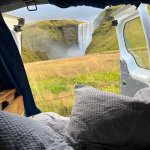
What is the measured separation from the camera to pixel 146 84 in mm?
2951

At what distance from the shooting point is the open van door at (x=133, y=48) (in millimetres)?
2902

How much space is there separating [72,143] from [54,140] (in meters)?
0.15

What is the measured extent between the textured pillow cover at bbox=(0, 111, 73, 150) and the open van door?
63.6 inches

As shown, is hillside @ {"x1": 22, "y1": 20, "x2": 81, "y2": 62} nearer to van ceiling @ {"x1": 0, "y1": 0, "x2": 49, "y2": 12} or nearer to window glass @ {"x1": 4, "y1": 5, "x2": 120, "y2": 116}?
window glass @ {"x1": 4, "y1": 5, "x2": 120, "y2": 116}

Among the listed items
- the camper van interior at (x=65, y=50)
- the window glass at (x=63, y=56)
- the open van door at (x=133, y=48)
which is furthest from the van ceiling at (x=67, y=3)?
the open van door at (x=133, y=48)

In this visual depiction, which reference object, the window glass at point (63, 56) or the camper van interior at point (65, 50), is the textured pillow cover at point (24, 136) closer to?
the camper van interior at point (65, 50)

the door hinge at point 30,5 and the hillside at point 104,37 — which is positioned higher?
the door hinge at point 30,5

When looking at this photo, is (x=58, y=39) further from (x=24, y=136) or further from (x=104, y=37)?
(x=24, y=136)

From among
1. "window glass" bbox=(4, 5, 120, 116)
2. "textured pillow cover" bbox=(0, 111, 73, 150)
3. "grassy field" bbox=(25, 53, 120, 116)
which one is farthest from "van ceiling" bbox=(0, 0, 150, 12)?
"textured pillow cover" bbox=(0, 111, 73, 150)

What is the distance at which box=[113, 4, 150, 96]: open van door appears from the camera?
2902mm

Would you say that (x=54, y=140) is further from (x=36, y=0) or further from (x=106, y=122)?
(x=36, y=0)

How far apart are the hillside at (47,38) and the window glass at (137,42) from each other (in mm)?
597

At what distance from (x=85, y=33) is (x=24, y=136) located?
1910 millimetres

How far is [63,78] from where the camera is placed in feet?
10.00
